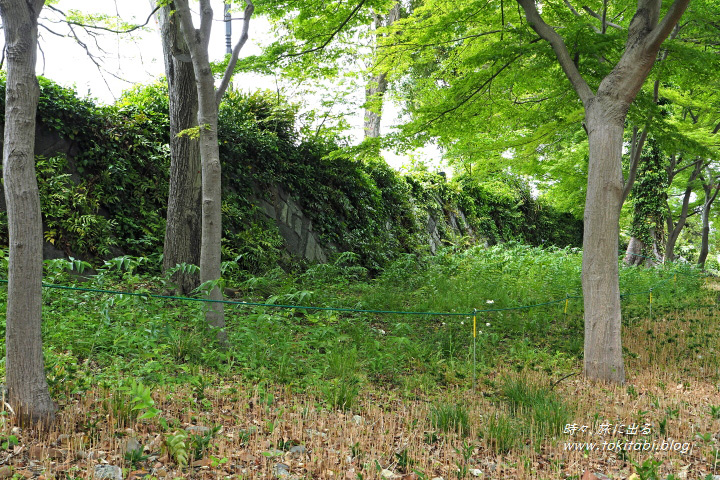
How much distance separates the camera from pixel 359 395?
15.3 feet

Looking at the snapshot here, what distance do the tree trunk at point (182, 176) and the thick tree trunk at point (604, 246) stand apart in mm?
5538

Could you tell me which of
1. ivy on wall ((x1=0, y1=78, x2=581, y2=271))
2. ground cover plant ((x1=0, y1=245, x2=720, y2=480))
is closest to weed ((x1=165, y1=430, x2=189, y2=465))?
ground cover plant ((x1=0, y1=245, x2=720, y2=480))

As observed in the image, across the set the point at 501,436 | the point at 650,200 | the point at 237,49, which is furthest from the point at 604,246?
the point at 650,200

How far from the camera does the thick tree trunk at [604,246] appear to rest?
19.4ft

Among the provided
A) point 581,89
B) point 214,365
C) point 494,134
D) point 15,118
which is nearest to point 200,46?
point 15,118

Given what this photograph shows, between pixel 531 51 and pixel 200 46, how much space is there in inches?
169

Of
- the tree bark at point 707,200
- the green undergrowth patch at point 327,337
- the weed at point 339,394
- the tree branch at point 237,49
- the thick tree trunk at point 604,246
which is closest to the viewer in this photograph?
the weed at point 339,394

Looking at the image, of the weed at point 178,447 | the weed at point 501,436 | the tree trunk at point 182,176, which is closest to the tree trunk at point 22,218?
the weed at point 178,447

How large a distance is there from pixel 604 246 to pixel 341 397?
383 cm

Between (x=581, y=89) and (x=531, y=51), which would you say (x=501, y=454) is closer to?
(x=581, y=89)

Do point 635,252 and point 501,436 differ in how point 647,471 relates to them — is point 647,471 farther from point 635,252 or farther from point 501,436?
point 635,252

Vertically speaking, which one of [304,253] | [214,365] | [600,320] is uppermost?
[304,253]

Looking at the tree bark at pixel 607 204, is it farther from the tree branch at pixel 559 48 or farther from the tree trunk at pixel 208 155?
the tree trunk at pixel 208 155

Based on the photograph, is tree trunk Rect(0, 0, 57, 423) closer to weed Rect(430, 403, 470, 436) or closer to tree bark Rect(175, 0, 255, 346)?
tree bark Rect(175, 0, 255, 346)
